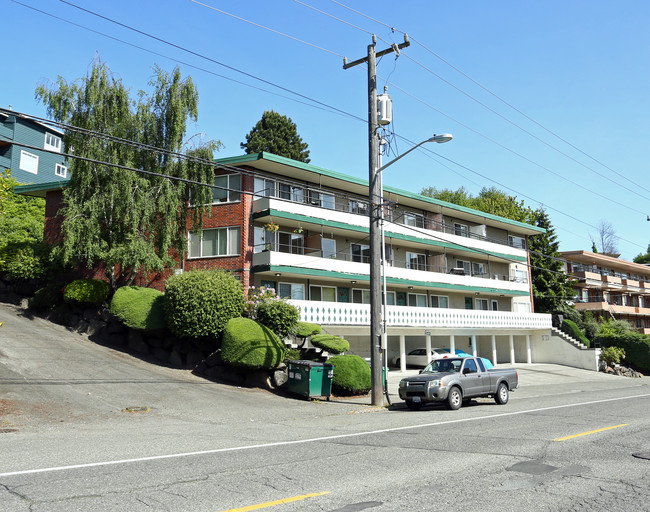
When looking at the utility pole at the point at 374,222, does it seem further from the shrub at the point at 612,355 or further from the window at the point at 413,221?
the shrub at the point at 612,355

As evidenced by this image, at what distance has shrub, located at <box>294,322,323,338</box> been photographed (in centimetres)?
2306

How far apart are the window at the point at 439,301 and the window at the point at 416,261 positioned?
7.33ft

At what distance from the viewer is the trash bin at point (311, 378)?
62.5 ft

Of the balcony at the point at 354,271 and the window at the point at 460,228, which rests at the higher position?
the window at the point at 460,228

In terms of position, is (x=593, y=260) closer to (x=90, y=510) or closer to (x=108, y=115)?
(x=108, y=115)

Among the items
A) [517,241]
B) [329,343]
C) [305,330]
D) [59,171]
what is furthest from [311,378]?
[59,171]

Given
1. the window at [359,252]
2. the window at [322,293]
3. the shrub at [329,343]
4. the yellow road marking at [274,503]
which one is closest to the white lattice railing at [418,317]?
the shrub at [329,343]

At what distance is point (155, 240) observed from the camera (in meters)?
26.5

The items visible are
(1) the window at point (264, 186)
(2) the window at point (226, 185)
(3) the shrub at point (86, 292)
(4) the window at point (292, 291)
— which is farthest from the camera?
(4) the window at point (292, 291)

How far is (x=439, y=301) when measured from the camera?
39781 mm

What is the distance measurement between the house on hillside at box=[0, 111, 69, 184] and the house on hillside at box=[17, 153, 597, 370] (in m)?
11.8

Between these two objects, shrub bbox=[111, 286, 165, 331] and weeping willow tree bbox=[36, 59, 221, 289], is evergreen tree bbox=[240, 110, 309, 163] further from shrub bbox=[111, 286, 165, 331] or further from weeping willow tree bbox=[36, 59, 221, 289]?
shrub bbox=[111, 286, 165, 331]

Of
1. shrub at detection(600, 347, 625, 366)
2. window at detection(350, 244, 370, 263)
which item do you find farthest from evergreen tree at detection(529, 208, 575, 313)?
window at detection(350, 244, 370, 263)

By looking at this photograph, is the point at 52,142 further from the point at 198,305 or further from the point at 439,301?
the point at 439,301
